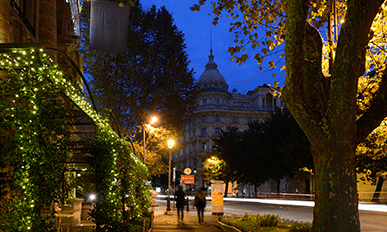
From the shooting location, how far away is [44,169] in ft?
20.2

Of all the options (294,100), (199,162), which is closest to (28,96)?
(294,100)

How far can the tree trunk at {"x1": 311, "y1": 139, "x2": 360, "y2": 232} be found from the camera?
7625 millimetres

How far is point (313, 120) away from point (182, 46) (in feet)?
90.6

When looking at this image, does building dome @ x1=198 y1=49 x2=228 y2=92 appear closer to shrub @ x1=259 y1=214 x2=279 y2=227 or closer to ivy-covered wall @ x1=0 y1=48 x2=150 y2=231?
shrub @ x1=259 y1=214 x2=279 y2=227

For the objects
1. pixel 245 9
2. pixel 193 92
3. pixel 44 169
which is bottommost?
pixel 44 169

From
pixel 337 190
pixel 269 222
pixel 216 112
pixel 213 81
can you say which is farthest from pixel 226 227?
pixel 213 81

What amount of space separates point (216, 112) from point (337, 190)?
10067cm

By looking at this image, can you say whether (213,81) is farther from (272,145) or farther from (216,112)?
(272,145)

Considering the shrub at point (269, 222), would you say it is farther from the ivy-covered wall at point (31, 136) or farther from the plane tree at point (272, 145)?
the plane tree at point (272, 145)

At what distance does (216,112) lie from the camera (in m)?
108

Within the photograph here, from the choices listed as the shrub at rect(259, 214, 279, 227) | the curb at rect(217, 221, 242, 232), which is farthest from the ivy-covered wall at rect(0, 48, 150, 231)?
the curb at rect(217, 221, 242, 232)

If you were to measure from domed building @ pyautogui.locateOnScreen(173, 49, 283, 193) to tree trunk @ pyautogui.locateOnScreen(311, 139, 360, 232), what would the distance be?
9687 centimetres

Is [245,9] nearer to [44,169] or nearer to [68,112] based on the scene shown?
[68,112]

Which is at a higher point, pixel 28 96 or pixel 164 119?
pixel 164 119
